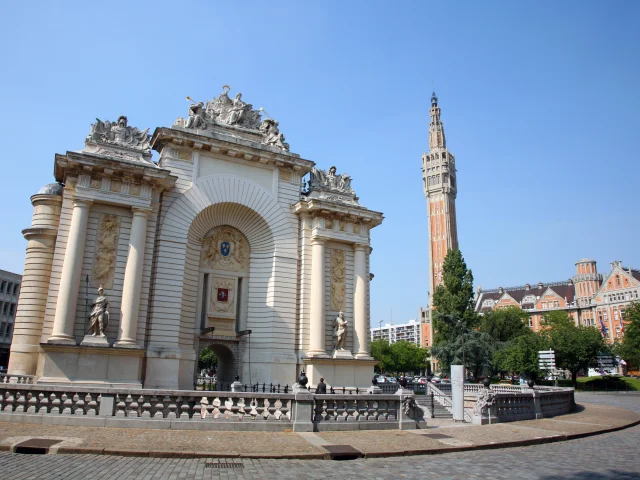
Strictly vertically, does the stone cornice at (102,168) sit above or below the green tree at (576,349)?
above

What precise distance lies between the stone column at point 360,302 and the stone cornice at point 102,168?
13.3 metres

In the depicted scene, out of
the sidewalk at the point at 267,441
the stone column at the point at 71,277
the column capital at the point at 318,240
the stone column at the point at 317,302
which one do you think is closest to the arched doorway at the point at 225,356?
the stone column at the point at 317,302

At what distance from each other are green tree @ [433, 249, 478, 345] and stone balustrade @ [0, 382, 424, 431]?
153 feet

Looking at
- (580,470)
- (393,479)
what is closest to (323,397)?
(393,479)

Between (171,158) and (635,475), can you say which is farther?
(171,158)

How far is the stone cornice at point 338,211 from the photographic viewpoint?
30.6m

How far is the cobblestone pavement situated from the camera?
9.20 meters

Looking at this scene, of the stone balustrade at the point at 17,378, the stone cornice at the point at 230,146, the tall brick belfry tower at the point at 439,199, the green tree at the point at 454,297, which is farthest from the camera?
the tall brick belfry tower at the point at 439,199

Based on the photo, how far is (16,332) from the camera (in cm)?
2353

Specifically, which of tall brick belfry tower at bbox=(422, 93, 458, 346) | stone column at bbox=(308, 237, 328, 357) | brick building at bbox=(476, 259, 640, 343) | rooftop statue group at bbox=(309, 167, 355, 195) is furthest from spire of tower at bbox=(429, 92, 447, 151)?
stone column at bbox=(308, 237, 328, 357)

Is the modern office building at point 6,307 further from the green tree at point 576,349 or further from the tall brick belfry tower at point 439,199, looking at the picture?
the tall brick belfry tower at point 439,199

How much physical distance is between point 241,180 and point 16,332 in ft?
47.8

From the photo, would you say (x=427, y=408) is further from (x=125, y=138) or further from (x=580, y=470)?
(x=125, y=138)

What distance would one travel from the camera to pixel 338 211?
103 feet
